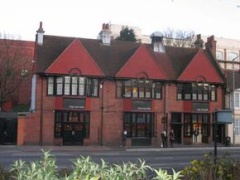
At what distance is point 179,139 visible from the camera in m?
45.6

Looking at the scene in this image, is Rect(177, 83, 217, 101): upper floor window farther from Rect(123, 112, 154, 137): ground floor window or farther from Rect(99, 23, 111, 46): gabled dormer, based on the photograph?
Rect(99, 23, 111, 46): gabled dormer

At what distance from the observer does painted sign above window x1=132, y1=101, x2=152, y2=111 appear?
43219 mm

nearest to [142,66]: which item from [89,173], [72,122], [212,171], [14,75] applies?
[72,122]

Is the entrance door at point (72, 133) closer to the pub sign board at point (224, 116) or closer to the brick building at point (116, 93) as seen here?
the brick building at point (116, 93)

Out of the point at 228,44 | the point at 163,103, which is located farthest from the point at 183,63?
the point at 228,44

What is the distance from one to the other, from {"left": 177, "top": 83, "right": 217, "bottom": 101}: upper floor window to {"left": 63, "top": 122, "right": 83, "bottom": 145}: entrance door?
11634 millimetres

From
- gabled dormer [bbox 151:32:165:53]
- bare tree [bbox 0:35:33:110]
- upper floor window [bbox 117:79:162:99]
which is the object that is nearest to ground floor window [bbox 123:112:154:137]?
upper floor window [bbox 117:79:162:99]

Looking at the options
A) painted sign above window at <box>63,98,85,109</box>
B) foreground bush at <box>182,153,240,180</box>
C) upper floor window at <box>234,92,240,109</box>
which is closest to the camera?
foreground bush at <box>182,153,240,180</box>

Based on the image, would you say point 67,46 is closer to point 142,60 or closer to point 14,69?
point 142,60

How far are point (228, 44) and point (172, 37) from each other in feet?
71.3

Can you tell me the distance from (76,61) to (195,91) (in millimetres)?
13694

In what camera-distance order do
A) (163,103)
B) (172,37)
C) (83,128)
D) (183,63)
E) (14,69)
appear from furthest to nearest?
(172,37)
(14,69)
(183,63)
(163,103)
(83,128)

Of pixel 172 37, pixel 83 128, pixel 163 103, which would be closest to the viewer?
pixel 83 128

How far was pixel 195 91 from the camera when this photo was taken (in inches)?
1834
